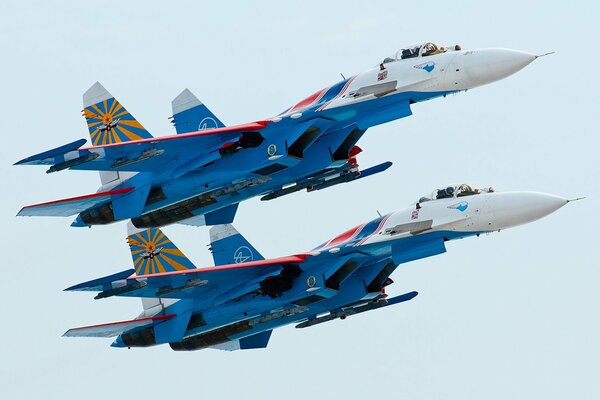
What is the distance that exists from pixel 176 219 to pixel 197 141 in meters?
2.99

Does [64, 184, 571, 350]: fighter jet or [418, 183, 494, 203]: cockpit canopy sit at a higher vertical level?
[418, 183, 494, 203]: cockpit canopy

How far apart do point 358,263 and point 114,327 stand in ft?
24.5

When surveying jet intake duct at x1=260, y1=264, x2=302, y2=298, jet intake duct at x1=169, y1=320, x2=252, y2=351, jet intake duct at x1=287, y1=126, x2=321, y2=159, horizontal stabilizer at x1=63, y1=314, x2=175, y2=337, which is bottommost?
jet intake duct at x1=169, y1=320, x2=252, y2=351

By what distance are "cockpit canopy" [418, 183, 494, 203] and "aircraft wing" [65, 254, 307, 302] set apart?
4.07 m

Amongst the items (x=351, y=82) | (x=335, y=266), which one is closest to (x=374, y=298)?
(x=335, y=266)

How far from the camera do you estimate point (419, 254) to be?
57688 mm

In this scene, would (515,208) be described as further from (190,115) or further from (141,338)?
(141,338)

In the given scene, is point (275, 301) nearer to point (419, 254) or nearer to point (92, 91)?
point (419, 254)

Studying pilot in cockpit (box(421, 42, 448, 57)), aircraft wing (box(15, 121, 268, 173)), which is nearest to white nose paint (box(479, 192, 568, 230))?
pilot in cockpit (box(421, 42, 448, 57))

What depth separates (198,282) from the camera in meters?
59.0

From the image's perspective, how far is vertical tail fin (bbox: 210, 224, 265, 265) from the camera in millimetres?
61938

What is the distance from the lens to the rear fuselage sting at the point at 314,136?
56.8m

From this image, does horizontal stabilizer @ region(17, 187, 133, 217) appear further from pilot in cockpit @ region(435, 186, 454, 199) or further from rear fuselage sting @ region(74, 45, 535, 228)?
pilot in cockpit @ region(435, 186, 454, 199)

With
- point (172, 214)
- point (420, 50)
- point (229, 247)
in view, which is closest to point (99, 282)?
point (172, 214)
